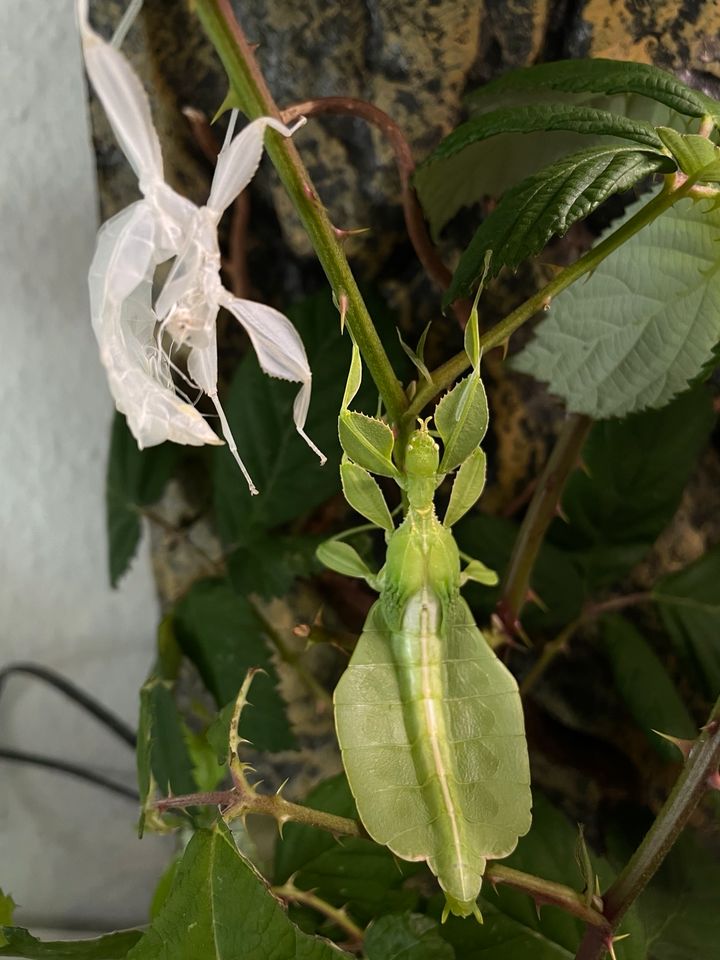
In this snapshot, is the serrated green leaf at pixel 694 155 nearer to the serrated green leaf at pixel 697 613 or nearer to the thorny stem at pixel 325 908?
the serrated green leaf at pixel 697 613

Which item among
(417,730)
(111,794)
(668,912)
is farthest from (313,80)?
(111,794)

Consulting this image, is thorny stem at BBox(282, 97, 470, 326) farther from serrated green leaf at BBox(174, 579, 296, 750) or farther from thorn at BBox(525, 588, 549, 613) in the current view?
serrated green leaf at BBox(174, 579, 296, 750)

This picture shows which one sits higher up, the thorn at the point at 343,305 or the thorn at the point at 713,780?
the thorn at the point at 343,305

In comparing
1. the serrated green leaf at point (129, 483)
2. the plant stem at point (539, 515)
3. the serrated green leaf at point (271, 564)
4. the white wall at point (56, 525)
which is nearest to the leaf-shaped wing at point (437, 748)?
the plant stem at point (539, 515)

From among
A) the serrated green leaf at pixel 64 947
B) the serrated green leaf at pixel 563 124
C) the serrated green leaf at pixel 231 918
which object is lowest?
the serrated green leaf at pixel 64 947

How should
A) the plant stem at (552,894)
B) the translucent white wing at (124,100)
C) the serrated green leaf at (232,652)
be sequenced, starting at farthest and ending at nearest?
the serrated green leaf at (232,652), the plant stem at (552,894), the translucent white wing at (124,100)

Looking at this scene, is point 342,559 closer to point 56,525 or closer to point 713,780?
point 713,780

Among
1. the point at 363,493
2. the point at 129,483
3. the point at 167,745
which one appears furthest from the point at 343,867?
the point at 129,483

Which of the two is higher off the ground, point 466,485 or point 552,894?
point 466,485
